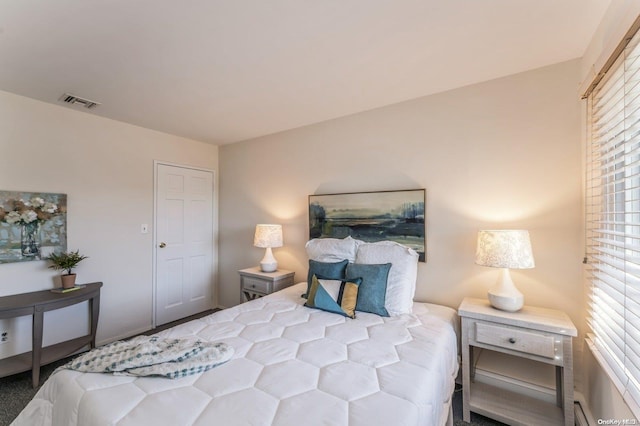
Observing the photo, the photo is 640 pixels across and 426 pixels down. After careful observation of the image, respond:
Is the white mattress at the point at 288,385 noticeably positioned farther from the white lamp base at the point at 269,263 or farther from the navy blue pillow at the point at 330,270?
the white lamp base at the point at 269,263

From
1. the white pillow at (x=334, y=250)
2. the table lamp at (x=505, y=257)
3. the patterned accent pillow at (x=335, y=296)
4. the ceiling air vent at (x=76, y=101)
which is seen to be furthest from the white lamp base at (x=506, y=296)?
the ceiling air vent at (x=76, y=101)

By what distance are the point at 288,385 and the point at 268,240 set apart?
194cm

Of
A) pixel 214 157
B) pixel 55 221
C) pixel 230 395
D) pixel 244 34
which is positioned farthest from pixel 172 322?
pixel 244 34

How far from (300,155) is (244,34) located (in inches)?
64.5

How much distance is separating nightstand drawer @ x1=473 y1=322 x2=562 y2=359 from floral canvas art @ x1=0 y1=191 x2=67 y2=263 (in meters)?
3.59

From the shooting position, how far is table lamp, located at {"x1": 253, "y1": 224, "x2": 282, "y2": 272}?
9.83 ft

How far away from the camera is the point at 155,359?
4.15 feet

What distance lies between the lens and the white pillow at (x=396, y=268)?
6.54 feet

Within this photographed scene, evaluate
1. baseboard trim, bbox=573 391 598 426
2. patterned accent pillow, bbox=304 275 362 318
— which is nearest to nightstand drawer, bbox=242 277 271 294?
patterned accent pillow, bbox=304 275 362 318

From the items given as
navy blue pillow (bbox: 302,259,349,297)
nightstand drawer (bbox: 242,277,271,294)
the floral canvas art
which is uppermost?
the floral canvas art

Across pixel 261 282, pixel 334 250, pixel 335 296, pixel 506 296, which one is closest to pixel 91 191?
pixel 261 282

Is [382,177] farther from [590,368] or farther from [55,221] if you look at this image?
[55,221]

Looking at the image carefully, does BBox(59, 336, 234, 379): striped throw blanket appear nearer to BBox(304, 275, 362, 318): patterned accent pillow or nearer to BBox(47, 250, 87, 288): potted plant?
BBox(304, 275, 362, 318): patterned accent pillow

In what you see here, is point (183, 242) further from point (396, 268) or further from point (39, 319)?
point (396, 268)
